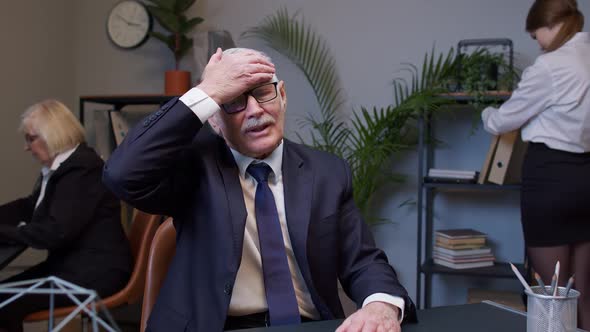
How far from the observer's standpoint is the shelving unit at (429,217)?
3323 millimetres

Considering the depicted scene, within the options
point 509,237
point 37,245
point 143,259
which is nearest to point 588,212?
point 509,237

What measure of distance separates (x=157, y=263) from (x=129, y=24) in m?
3.21

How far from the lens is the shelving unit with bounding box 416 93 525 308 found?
332 cm

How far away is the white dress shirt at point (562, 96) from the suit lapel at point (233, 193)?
1657 mm

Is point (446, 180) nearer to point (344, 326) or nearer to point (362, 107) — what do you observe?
point (362, 107)

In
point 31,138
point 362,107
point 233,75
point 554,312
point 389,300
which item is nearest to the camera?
point 554,312

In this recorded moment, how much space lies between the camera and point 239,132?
1438mm

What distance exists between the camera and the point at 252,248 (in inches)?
55.9

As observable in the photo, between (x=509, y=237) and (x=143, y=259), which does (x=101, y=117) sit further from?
(x=509, y=237)

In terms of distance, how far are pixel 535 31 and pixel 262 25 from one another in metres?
2.00

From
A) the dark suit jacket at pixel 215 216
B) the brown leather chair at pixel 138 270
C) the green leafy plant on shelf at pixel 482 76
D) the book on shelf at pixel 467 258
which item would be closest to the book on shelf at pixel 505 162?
the green leafy plant on shelf at pixel 482 76

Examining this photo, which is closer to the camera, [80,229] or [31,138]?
[80,229]

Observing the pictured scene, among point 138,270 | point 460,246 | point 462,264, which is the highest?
point 138,270

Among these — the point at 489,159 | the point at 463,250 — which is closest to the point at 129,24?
the point at 489,159
